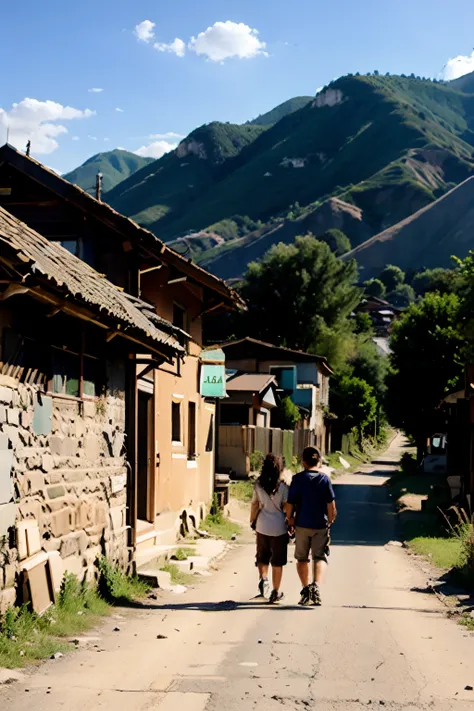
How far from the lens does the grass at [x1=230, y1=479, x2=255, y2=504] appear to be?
27047 millimetres

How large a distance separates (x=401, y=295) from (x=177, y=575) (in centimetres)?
13727

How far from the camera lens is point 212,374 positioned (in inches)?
838

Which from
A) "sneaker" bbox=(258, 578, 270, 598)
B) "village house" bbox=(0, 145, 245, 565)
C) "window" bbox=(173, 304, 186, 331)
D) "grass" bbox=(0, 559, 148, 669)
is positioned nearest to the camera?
"grass" bbox=(0, 559, 148, 669)

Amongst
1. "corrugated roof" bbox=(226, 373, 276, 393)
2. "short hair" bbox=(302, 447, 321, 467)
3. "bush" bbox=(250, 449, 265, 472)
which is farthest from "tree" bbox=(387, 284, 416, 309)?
"short hair" bbox=(302, 447, 321, 467)

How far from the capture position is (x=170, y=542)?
16859 millimetres

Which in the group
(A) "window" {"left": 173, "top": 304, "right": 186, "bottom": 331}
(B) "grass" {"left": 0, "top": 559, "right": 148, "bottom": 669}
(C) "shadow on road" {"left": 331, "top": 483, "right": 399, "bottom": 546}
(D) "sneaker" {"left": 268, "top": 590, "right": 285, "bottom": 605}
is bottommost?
(C) "shadow on road" {"left": 331, "top": 483, "right": 399, "bottom": 546}

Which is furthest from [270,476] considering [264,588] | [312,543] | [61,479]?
[61,479]

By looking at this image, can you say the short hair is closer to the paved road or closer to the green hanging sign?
the paved road

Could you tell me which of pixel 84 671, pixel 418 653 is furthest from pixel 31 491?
pixel 418 653

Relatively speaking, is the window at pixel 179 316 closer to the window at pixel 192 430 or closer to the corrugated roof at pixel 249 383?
the window at pixel 192 430

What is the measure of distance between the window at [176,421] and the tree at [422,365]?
20535 millimetres

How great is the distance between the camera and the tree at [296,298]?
57.9 meters

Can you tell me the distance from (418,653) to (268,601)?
3.14 m

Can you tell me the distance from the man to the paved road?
441mm
